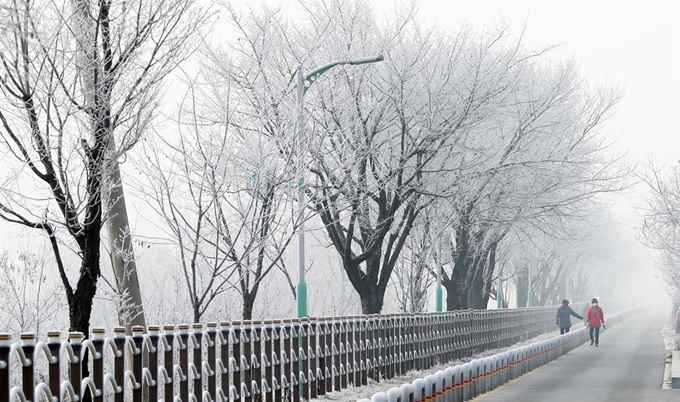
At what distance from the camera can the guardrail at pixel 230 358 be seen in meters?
10.1

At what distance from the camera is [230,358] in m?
15.4

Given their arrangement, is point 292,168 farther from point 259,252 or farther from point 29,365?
point 29,365

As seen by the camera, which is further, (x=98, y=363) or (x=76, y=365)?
(x=98, y=363)

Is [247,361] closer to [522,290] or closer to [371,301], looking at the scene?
[371,301]

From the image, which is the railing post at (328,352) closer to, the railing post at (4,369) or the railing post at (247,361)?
the railing post at (247,361)

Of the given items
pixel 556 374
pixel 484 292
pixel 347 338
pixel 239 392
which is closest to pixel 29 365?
pixel 239 392

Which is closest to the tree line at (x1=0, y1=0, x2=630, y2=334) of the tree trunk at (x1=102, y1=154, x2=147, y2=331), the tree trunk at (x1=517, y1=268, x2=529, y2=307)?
the tree trunk at (x1=102, y1=154, x2=147, y2=331)

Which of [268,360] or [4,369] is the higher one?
[4,369]

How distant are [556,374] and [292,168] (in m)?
10.5

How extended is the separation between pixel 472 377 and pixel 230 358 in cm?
575

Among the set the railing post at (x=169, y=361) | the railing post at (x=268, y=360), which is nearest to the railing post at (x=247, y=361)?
the railing post at (x=268, y=360)

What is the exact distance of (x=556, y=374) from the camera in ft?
90.1

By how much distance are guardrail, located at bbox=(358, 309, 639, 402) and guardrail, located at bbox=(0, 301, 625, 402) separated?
2.43 metres

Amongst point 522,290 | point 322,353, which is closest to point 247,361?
point 322,353
